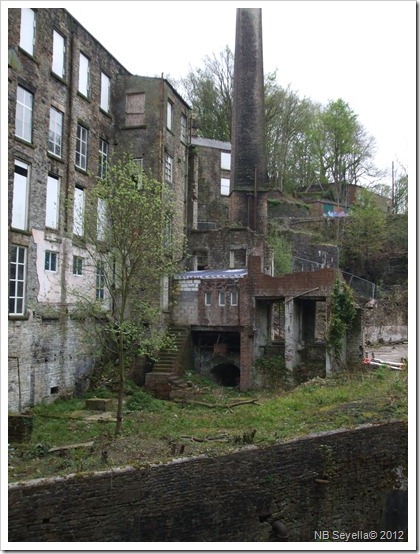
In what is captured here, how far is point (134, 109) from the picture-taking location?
23.8m

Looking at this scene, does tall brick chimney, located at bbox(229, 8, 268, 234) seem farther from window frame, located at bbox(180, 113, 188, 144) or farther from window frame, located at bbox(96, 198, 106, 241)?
window frame, located at bbox(96, 198, 106, 241)

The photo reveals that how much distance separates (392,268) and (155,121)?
63.3ft

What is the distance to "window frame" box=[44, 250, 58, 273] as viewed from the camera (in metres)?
18.1

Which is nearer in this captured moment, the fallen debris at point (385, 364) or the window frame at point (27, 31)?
the window frame at point (27, 31)

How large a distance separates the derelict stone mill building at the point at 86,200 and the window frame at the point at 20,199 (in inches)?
1.8

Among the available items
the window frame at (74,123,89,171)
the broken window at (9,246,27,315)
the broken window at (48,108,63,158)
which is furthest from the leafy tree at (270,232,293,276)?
the broken window at (9,246,27,315)

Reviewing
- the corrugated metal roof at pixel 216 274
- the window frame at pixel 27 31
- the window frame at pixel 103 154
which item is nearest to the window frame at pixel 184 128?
the window frame at pixel 103 154

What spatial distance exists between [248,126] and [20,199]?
17.5 meters

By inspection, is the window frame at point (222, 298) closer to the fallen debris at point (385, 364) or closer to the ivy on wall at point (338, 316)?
the ivy on wall at point (338, 316)

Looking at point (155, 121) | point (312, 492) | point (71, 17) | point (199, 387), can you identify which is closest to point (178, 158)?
point (155, 121)

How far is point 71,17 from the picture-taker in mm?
19656

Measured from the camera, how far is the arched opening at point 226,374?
2473 cm

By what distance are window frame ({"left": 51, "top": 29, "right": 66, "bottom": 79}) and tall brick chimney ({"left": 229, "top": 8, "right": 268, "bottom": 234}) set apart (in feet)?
43.4

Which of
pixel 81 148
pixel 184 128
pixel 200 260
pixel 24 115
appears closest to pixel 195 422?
pixel 24 115
